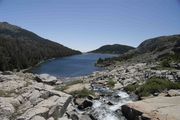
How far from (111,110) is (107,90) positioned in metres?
11.4

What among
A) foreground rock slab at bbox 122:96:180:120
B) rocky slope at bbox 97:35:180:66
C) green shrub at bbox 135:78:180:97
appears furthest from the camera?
rocky slope at bbox 97:35:180:66

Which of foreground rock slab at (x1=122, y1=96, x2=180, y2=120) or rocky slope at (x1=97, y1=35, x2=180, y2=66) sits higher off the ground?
rocky slope at (x1=97, y1=35, x2=180, y2=66)

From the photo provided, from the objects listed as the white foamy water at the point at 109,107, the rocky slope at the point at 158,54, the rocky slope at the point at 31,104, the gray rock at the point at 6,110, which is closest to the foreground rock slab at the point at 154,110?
the white foamy water at the point at 109,107

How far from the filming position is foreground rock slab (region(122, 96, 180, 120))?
22.2 metres

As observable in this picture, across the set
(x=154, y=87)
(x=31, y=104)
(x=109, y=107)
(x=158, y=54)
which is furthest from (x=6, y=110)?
(x=158, y=54)

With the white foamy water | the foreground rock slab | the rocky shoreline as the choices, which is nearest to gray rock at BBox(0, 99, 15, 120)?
the rocky shoreline

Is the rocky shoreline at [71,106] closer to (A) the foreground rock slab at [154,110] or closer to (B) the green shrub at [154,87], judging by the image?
(A) the foreground rock slab at [154,110]

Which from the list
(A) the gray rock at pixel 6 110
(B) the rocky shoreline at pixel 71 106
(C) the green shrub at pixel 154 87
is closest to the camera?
(A) the gray rock at pixel 6 110

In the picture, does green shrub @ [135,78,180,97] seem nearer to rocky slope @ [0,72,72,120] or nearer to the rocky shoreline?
the rocky shoreline

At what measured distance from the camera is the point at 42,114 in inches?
777

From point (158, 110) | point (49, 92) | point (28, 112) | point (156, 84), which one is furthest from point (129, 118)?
point (156, 84)

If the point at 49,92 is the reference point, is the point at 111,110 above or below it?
below

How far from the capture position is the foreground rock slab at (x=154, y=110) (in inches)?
875

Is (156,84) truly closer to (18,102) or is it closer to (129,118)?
(129,118)
